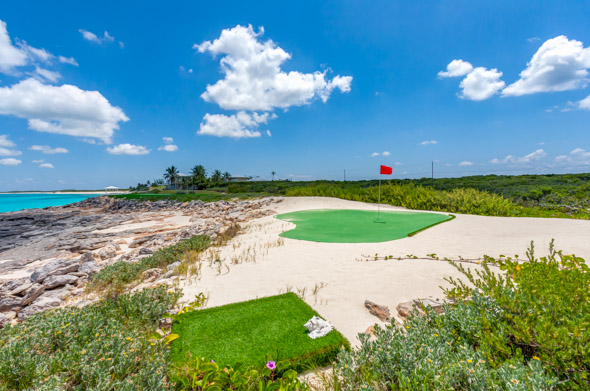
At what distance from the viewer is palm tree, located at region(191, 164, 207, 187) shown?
2141 inches

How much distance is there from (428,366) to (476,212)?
11385mm

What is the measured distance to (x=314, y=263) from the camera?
16.1ft

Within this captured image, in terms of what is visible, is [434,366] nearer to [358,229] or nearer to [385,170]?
[358,229]

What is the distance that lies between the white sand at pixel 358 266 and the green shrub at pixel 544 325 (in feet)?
4.11

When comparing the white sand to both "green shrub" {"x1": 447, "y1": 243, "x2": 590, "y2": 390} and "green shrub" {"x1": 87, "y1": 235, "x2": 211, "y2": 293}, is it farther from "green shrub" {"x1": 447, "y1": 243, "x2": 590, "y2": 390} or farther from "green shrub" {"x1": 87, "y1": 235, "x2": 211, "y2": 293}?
"green shrub" {"x1": 447, "y1": 243, "x2": 590, "y2": 390}

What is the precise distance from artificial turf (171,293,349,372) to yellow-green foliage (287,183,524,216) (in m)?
11.0

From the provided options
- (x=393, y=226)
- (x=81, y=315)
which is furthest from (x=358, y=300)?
(x=393, y=226)

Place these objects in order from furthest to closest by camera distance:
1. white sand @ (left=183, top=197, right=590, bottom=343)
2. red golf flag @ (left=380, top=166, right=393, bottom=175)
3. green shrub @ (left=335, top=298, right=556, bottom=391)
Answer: red golf flag @ (left=380, top=166, right=393, bottom=175) < white sand @ (left=183, top=197, right=590, bottom=343) < green shrub @ (left=335, top=298, right=556, bottom=391)

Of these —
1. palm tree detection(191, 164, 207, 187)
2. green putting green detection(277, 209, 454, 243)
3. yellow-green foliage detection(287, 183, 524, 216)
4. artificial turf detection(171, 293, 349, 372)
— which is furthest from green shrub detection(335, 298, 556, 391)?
palm tree detection(191, 164, 207, 187)

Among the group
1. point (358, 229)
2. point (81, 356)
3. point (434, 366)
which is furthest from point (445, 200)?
point (81, 356)

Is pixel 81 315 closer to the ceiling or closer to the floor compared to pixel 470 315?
closer to the floor

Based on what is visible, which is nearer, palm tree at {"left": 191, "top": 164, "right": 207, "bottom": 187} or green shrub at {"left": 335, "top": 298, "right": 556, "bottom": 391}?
green shrub at {"left": 335, "top": 298, "right": 556, "bottom": 391}

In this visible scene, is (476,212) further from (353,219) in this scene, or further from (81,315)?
(81,315)

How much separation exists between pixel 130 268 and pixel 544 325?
618 centimetres
